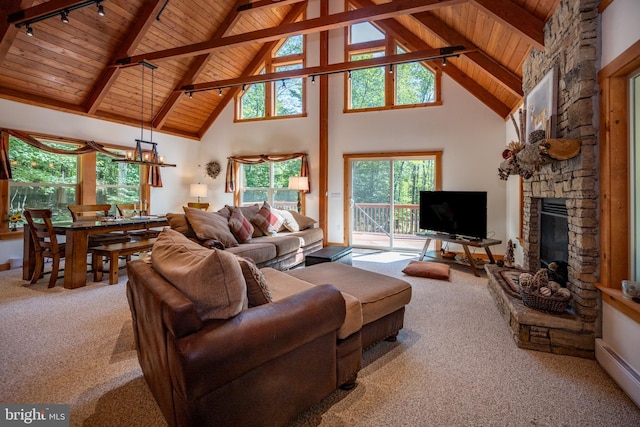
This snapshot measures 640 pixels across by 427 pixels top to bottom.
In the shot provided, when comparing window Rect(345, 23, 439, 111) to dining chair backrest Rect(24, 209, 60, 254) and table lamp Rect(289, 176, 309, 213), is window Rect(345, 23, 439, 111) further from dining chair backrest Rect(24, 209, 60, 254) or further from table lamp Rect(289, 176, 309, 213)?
dining chair backrest Rect(24, 209, 60, 254)

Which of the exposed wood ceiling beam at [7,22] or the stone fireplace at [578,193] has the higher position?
the exposed wood ceiling beam at [7,22]

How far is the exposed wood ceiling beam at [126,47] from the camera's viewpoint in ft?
15.6

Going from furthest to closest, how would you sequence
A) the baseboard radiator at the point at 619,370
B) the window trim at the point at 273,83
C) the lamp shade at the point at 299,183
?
1. the window trim at the point at 273,83
2. the lamp shade at the point at 299,183
3. the baseboard radiator at the point at 619,370

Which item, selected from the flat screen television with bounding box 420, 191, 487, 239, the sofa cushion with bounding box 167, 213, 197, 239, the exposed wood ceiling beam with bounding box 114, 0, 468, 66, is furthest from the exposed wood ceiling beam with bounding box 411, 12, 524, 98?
the sofa cushion with bounding box 167, 213, 197, 239

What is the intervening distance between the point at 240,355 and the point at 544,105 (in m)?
3.34

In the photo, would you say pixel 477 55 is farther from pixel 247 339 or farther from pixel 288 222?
pixel 247 339

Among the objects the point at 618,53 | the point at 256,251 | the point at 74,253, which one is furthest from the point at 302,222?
the point at 618,53

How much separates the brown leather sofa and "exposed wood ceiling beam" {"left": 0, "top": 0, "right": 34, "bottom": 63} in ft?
15.0

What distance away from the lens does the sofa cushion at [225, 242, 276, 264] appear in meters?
3.69

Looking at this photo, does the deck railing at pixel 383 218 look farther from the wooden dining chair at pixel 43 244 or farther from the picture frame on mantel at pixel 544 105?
the wooden dining chair at pixel 43 244

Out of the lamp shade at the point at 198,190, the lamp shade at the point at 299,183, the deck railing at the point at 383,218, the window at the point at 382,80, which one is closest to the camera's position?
the window at the point at 382,80

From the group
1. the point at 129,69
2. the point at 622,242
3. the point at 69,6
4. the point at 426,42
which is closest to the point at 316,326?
the point at 622,242

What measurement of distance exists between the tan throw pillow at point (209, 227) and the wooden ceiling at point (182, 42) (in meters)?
2.60

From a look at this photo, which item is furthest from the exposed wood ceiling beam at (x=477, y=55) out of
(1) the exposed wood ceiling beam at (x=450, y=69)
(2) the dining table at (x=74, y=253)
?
(2) the dining table at (x=74, y=253)
